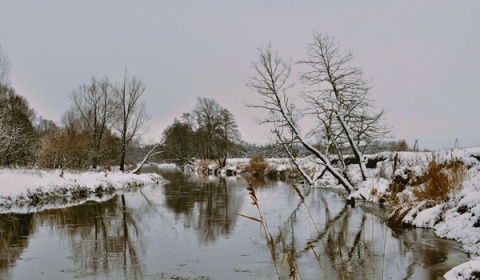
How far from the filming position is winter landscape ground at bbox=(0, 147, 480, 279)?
713 centimetres

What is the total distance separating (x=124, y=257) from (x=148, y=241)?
143cm

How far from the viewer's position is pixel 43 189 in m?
15.8

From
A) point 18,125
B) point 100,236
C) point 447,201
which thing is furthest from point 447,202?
point 18,125

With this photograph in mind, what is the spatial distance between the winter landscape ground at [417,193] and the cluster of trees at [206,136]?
92.1 ft

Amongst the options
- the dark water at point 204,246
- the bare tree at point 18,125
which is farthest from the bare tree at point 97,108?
the dark water at point 204,246

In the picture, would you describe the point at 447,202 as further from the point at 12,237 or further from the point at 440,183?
the point at 12,237

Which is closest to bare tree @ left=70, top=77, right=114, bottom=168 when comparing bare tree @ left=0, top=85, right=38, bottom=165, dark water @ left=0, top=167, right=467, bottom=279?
bare tree @ left=0, top=85, right=38, bottom=165

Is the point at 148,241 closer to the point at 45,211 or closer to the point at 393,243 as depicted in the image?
the point at 393,243

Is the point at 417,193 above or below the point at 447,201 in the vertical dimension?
above

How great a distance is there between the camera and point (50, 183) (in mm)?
16516

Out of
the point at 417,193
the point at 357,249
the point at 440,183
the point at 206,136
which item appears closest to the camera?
the point at 357,249

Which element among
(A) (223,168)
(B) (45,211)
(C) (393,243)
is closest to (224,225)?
(C) (393,243)

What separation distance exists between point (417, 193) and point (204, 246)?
5.28 meters

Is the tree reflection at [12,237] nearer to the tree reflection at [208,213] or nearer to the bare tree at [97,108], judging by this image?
the tree reflection at [208,213]
